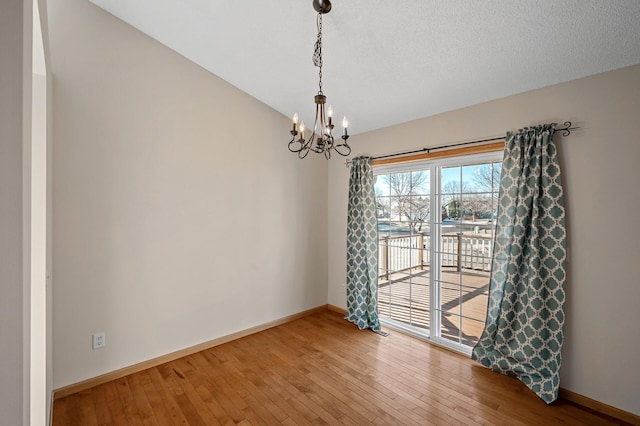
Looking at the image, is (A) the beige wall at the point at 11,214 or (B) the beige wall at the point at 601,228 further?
(B) the beige wall at the point at 601,228

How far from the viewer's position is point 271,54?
2.53 meters

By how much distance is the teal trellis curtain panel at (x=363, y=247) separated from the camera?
343 cm

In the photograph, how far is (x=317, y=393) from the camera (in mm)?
2242

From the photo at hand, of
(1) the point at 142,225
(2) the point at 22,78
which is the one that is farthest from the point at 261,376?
(2) the point at 22,78

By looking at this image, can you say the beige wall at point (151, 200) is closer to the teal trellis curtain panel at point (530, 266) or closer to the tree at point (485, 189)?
the tree at point (485, 189)

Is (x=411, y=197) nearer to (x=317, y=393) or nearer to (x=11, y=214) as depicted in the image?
(x=317, y=393)

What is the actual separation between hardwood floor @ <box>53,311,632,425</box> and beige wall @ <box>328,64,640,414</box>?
0.36 metres

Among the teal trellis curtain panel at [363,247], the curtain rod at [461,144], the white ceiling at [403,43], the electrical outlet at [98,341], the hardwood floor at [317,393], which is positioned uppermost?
the white ceiling at [403,43]

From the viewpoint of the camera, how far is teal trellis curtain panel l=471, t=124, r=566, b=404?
7.09ft

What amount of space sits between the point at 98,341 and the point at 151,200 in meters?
1.22

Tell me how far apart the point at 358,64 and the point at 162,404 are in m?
3.11

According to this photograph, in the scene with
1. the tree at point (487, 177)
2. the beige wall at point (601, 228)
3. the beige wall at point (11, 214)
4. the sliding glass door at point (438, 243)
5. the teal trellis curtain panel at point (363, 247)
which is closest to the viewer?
the beige wall at point (11, 214)

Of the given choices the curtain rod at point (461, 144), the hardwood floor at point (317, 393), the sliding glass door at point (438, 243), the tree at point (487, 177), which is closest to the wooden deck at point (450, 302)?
the sliding glass door at point (438, 243)

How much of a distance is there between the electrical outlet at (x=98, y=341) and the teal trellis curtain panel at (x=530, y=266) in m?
3.30
